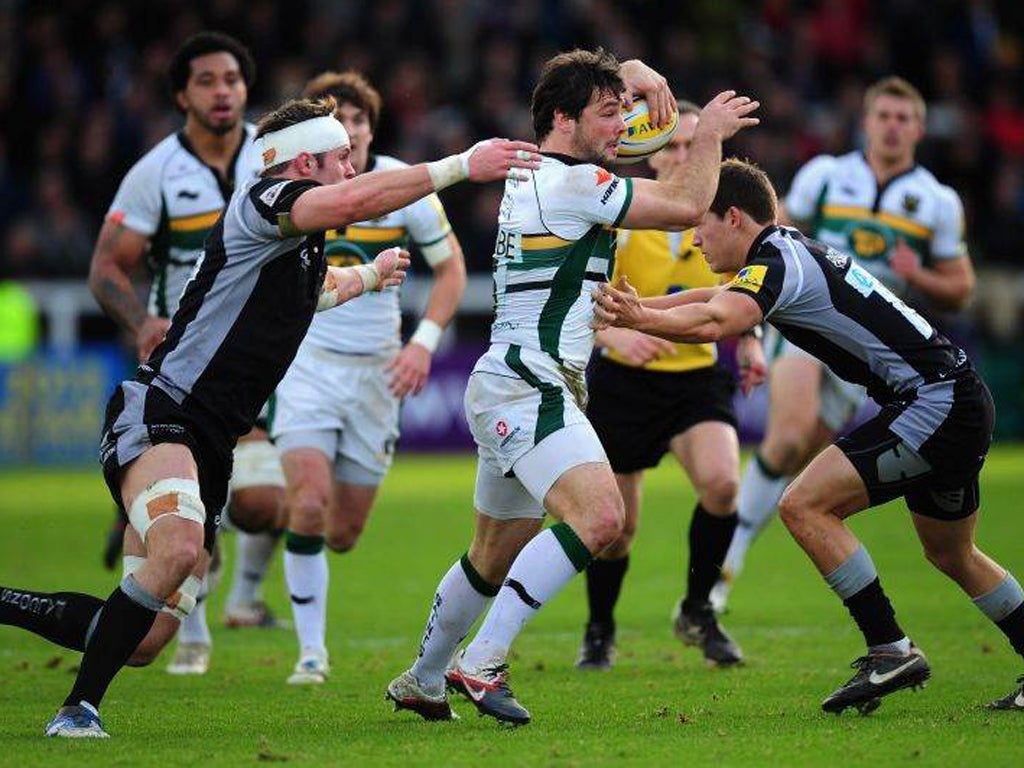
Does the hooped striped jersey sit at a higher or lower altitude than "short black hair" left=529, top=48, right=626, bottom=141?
lower

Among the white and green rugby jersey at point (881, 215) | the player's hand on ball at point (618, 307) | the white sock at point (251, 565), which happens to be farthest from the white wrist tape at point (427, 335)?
the white and green rugby jersey at point (881, 215)

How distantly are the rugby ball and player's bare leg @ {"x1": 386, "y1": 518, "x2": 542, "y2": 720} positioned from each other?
1.61 m

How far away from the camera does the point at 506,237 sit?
7352mm

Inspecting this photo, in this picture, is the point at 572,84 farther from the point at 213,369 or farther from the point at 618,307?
the point at 213,369

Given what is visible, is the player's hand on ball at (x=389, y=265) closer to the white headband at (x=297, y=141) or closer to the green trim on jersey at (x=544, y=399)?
the white headband at (x=297, y=141)

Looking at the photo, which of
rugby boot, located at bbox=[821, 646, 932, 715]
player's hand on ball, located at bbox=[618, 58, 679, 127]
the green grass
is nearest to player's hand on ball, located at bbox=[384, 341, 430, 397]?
the green grass

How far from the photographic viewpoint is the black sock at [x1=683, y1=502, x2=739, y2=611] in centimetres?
948

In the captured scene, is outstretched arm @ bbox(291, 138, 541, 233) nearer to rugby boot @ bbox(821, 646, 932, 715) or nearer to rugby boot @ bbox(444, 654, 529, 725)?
rugby boot @ bbox(444, 654, 529, 725)

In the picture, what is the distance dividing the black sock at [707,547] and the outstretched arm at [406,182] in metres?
3.28

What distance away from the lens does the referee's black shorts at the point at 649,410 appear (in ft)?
31.6

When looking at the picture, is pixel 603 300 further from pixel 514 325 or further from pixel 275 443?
pixel 275 443

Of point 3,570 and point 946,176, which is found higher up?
point 946,176

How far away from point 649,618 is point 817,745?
459 centimetres

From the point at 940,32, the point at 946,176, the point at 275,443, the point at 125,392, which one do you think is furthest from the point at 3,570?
the point at 940,32
